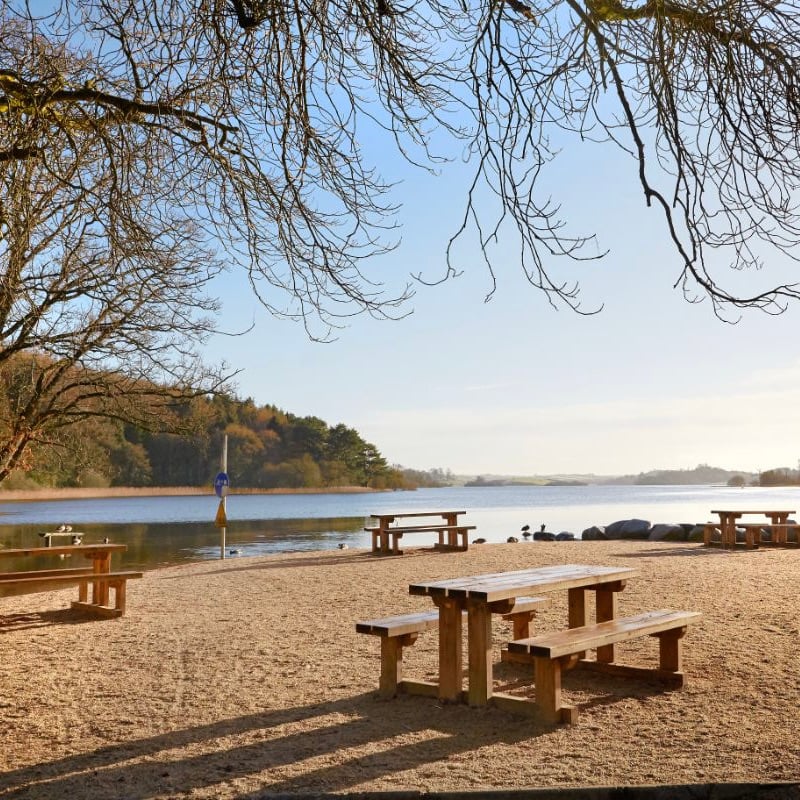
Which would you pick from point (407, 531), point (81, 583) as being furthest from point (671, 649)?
point (407, 531)

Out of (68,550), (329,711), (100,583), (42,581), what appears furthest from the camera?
(100,583)

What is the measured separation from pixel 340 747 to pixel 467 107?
290cm

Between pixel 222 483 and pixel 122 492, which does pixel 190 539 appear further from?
pixel 122 492

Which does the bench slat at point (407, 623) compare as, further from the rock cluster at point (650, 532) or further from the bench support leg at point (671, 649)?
the rock cluster at point (650, 532)

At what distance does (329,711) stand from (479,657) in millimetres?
867

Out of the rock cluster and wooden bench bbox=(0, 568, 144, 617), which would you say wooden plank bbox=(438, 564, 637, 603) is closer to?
wooden bench bbox=(0, 568, 144, 617)

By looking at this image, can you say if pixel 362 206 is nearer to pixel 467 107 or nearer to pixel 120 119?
pixel 467 107

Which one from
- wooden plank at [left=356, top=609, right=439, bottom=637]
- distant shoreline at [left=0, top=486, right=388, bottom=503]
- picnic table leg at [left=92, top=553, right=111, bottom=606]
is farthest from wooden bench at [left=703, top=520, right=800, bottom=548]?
distant shoreline at [left=0, top=486, right=388, bottom=503]

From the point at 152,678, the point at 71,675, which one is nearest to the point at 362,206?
the point at 152,678

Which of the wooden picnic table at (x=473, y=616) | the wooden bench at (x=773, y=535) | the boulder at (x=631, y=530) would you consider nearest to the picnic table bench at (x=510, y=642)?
the wooden picnic table at (x=473, y=616)

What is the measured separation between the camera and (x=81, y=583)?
8555 mm

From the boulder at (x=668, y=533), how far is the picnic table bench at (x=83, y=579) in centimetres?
1238

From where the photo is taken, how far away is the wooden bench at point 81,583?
7883mm

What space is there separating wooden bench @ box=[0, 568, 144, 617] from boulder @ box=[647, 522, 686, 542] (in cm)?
1242
